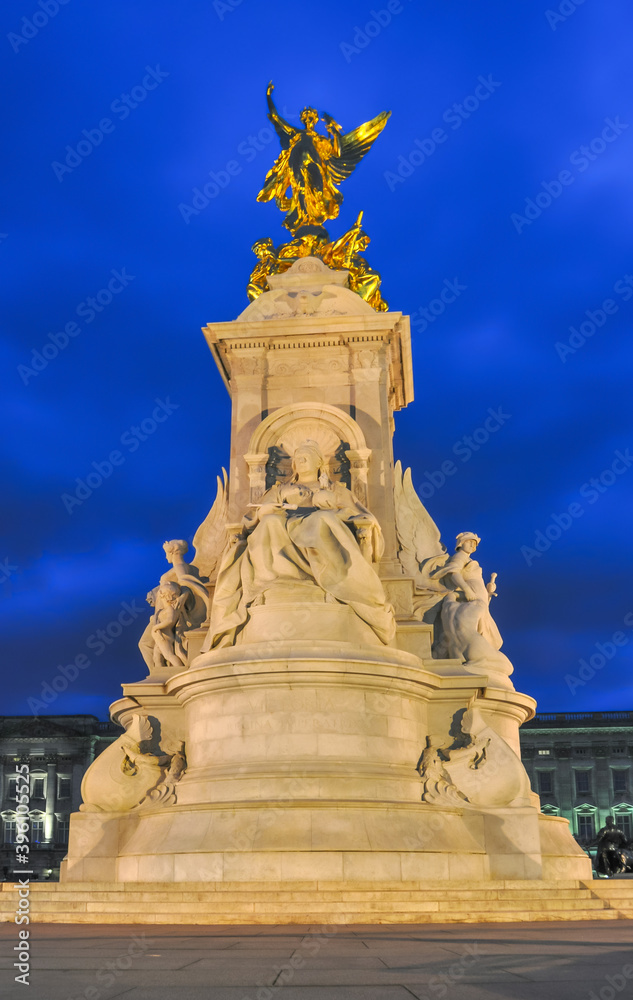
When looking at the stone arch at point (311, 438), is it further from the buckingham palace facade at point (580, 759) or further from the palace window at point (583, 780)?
the palace window at point (583, 780)

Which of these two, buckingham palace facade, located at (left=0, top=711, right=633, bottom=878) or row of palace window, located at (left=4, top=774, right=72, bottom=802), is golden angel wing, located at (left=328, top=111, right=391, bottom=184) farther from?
row of palace window, located at (left=4, top=774, right=72, bottom=802)

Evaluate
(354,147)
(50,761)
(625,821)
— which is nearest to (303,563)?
(354,147)

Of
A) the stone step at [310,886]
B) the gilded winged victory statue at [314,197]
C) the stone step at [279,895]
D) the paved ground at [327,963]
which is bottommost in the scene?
the paved ground at [327,963]

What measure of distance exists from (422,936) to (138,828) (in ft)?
27.1

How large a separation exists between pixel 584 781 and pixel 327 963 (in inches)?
3146

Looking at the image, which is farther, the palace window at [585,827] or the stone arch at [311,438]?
the palace window at [585,827]

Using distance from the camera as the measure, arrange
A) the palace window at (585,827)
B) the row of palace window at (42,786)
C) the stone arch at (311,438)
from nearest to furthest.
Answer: the stone arch at (311,438) < the palace window at (585,827) < the row of palace window at (42,786)

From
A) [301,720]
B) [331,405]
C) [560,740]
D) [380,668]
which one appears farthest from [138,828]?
[560,740]

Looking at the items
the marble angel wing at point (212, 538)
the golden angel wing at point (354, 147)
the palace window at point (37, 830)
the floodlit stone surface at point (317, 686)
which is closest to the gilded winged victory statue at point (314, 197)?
the golden angel wing at point (354, 147)

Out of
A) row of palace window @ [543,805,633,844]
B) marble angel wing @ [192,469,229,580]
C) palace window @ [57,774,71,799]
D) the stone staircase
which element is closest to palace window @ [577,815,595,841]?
row of palace window @ [543,805,633,844]

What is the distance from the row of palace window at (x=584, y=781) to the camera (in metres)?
82.1

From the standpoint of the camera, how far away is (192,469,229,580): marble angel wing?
74.2ft

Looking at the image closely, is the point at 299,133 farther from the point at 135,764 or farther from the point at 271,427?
the point at 135,764

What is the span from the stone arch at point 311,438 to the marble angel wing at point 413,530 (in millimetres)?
1310
